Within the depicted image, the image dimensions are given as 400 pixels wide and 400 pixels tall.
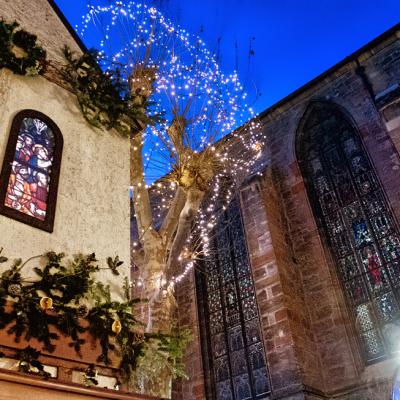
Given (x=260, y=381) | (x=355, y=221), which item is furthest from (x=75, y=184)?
(x=355, y=221)

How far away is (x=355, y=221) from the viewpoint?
9812mm

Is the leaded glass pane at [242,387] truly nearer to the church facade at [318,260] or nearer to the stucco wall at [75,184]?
the church facade at [318,260]

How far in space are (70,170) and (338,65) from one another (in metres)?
8.49

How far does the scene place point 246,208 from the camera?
34.4ft

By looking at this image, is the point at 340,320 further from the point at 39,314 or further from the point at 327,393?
the point at 39,314

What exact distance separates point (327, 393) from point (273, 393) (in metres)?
1.03

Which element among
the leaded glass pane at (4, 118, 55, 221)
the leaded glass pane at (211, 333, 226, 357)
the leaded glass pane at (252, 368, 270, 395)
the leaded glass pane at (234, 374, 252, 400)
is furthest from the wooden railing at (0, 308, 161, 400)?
the leaded glass pane at (211, 333, 226, 357)

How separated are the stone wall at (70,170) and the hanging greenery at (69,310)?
0.62ft

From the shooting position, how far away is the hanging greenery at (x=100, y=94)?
5.59 m

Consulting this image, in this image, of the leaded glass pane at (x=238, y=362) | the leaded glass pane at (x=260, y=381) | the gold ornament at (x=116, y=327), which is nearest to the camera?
the gold ornament at (x=116, y=327)

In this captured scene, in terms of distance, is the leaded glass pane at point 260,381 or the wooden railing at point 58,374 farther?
the leaded glass pane at point 260,381

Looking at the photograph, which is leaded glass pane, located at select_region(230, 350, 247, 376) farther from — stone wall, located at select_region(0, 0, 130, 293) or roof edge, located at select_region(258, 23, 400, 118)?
roof edge, located at select_region(258, 23, 400, 118)

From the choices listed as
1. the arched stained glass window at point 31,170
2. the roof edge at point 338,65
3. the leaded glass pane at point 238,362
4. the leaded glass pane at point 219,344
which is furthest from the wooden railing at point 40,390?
the roof edge at point 338,65

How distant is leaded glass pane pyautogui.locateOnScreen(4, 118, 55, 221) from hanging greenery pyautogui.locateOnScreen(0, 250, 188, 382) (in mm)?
584
